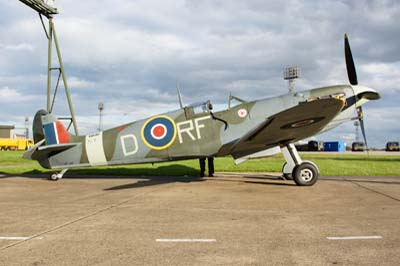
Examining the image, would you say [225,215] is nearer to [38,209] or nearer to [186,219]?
[186,219]

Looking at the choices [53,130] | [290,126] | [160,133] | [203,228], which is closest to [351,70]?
[290,126]

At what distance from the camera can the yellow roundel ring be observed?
452 inches

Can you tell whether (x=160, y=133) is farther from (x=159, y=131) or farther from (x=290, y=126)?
(x=290, y=126)

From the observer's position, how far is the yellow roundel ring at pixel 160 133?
37.7 ft

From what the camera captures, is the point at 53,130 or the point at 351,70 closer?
the point at 351,70

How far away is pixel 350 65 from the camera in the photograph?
1152 cm

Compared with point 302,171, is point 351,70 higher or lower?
higher

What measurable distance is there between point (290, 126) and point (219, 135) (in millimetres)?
2338

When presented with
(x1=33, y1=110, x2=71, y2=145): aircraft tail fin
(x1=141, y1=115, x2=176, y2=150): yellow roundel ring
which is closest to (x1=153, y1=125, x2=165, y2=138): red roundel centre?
(x1=141, y1=115, x2=176, y2=150): yellow roundel ring

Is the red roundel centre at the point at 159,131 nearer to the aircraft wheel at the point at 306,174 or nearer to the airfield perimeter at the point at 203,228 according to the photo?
the airfield perimeter at the point at 203,228

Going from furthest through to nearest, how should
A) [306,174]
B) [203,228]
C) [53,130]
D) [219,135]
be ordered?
1. [53,130]
2. [219,135]
3. [306,174]
4. [203,228]

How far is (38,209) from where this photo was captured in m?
6.96

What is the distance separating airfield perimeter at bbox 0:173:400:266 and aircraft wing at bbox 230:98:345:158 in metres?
2.04

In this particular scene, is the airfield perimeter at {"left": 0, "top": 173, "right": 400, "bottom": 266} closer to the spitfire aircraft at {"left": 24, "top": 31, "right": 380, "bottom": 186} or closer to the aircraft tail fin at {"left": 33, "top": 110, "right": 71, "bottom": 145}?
the spitfire aircraft at {"left": 24, "top": 31, "right": 380, "bottom": 186}
